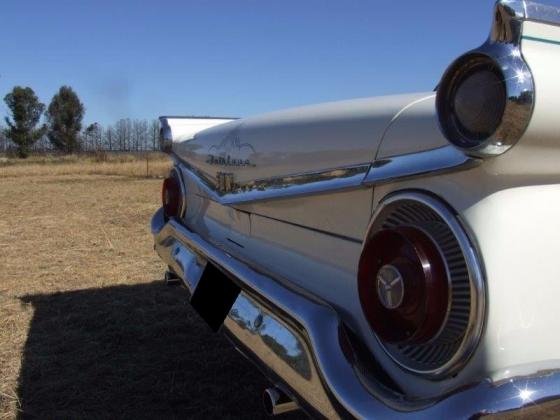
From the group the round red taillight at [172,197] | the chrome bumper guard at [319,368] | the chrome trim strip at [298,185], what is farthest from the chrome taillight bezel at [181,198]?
the chrome bumper guard at [319,368]

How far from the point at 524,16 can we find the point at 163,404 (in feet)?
8.10

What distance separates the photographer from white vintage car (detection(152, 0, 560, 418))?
1.21m

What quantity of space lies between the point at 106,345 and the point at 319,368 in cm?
241

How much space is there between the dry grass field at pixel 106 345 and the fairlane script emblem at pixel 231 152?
1.22 metres

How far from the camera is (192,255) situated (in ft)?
9.38

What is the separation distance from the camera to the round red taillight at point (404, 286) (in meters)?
1.38

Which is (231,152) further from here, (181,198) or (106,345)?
(106,345)

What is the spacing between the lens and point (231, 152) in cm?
264

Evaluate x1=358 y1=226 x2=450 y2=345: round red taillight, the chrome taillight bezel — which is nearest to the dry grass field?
the chrome taillight bezel

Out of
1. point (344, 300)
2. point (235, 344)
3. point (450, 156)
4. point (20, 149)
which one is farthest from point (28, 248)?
point (20, 149)

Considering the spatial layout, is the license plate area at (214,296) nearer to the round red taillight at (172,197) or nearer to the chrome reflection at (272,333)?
the chrome reflection at (272,333)

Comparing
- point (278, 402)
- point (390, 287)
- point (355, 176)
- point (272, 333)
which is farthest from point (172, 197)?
point (390, 287)

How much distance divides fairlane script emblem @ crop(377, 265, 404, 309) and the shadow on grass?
62.5 inches

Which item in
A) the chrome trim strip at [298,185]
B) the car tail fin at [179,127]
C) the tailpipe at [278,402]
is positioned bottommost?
the tailpipe at [278,402]
